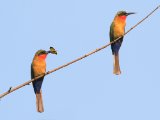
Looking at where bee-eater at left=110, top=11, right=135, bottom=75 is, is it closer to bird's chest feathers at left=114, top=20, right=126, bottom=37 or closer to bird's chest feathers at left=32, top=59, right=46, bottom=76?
bird's chest feathers at left=114, top=20, right=126, bottom=37

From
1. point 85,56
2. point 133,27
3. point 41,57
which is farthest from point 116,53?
point 85,56

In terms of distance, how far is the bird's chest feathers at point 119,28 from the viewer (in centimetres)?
873

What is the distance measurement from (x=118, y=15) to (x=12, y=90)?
16.1 feet

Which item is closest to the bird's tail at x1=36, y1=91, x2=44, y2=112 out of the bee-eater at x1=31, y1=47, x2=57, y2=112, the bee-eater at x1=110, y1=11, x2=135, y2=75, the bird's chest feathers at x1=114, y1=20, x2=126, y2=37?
the bee-eater at x1=31, y1=47, x2=57, y2=112

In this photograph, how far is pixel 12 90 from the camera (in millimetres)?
4398

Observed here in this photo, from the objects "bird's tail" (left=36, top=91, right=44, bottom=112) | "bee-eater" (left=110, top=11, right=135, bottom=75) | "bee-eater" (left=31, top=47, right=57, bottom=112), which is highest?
"bee-eater" (left=110, top=11, right=135, bottom=75)

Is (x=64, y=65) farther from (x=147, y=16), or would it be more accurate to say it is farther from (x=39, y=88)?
(x=39, y=88)

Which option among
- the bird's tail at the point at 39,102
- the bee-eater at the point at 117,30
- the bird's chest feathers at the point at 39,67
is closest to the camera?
the bird's tail at the point at 39,102

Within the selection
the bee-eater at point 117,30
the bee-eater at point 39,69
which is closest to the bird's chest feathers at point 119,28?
the bee-eater at point 117,30

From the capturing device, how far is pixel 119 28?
28.7 feet

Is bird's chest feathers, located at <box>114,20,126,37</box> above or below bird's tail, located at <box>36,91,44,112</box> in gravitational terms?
above

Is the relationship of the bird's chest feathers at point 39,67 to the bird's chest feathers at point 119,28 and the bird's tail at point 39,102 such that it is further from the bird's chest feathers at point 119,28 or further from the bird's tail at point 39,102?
the bird's chest feathers at point 119,28

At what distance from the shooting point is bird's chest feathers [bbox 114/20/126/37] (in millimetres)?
8734

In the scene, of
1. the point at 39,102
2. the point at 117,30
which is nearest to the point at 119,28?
the point at 117,30
